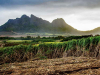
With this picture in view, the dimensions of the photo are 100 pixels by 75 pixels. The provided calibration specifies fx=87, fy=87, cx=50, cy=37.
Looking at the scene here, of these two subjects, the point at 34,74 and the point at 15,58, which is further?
the point at 15,58

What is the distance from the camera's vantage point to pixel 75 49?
9.43m

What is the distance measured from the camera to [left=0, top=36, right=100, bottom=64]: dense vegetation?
28.2 ft

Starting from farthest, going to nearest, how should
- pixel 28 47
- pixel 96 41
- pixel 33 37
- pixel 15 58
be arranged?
pixel 33 37 → pixel 28 47 → pixel 15 58 → pixel 96 41

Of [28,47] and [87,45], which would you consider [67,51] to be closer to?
[87,45]

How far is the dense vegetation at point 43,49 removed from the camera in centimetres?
861

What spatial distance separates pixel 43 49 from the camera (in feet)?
33.9

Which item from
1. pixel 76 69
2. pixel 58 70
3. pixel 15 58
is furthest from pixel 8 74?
pixel 15 58

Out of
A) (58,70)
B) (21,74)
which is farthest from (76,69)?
(21,74)

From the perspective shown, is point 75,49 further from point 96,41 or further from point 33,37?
point 33,37

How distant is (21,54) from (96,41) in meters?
7.85

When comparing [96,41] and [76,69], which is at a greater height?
[96,41]

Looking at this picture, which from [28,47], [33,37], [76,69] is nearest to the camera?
[76,69]

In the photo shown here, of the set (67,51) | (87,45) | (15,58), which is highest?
(87,45)

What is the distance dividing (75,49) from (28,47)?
5.32 m
